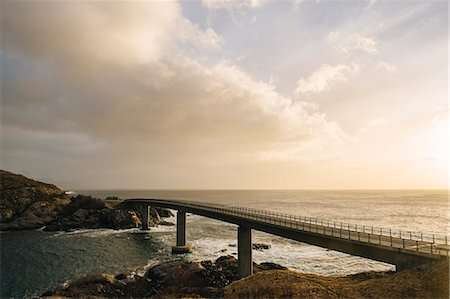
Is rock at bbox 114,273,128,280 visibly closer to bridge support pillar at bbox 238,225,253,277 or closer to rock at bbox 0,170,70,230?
bridge support pillar at bbox 238,225,253,277

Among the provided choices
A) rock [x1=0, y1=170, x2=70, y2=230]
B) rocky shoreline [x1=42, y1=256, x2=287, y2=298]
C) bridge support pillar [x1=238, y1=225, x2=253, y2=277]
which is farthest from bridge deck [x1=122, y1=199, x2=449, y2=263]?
rock [x1=0, y1=170, x2=70, y2=230]

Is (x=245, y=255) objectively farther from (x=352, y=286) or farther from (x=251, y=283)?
(x=352, y=286)

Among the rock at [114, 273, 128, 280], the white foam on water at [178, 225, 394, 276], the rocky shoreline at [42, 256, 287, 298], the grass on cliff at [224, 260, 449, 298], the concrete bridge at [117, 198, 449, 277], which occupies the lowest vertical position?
Answer: the white foam on water at [178, 225, 394, 276]

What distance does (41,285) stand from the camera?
1742 inches

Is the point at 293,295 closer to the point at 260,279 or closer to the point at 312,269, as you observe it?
the point at 260,279

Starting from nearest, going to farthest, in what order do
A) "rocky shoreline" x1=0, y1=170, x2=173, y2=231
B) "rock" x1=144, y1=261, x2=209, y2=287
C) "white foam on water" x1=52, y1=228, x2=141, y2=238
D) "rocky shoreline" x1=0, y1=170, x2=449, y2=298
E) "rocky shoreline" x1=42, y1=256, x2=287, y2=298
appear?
1. "rocky shoreline" x1=0, y1=170, x2=449, y2=298
2. "rocky shoreline" x1=42, y1=256, x2=287, y2=298
3. "rock" x1=144, y1=261, x2=209, y2=287
4. "white foam on water" x1=52, y1=228, x2=141, y2=238
5. "rocky shoreline" x1=0, y1=170, x2=173, y2=231

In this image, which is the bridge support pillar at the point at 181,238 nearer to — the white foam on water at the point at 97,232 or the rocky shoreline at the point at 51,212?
the white foam on water at the point at 97,232

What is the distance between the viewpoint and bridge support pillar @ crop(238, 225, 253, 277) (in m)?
47.8

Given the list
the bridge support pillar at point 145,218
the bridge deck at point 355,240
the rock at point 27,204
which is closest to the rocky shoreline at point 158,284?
the bridge deck at point 355,240

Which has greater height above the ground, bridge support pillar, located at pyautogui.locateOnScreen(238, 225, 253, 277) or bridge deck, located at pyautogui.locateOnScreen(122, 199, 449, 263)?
bridge deck, located at pyautogui.locateOnScreen(122, 199, 449, 263)

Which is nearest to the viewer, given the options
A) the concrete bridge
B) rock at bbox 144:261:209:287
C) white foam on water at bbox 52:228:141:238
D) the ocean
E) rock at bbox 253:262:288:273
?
the concrete bridge

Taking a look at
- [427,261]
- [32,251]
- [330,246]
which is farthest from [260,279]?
[32,251]

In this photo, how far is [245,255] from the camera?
4856 centimetres

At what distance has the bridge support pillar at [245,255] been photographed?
47.8 m
